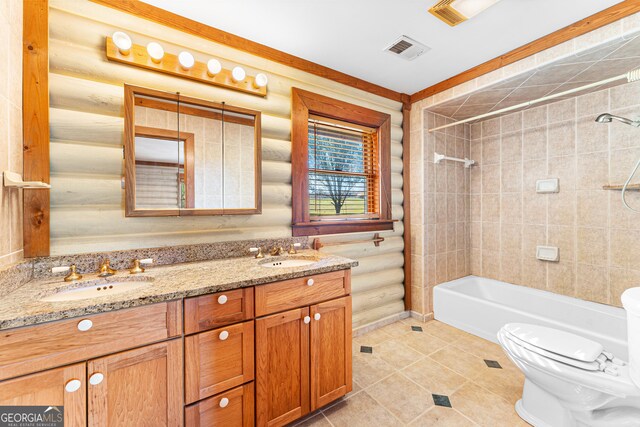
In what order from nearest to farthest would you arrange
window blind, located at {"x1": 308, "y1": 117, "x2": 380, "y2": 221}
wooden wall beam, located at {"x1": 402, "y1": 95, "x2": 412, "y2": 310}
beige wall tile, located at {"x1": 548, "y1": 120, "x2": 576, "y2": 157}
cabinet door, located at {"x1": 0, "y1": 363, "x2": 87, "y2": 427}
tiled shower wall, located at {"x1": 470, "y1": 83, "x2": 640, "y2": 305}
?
1. cabinet door, located at {"x1": 0, "y1": 363, "x2": 87, "y2": 427}
2. tiled shower wall, located at {"x1": 470, "y1": 83, "x2": 640, "y2": 305}
3. window blind, located at {"x1": 308, "y1": 117, "x2": 380, "y2": 221}
4. beige wall tile, located at {"x1": 548, "y1": 120, "x2": 576, "y2": 157}
5. wooden wall beam, located at {"x1": 402, "y1": 95, "x2": 412, "y2": 310}

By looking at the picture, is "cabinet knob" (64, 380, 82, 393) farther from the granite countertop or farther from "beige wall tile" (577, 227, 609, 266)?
"beige wall tile" (577, 227, 609, 266)

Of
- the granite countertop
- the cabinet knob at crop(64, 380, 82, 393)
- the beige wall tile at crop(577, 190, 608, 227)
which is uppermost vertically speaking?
the beige wall tile at crop(577, 190, 608, 227)

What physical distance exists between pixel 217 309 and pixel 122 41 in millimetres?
1647

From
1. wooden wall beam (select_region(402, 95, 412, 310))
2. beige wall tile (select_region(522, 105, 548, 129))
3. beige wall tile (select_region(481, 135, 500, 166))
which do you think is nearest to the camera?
beige wall tile (select_region(522, 105, 548, 129))

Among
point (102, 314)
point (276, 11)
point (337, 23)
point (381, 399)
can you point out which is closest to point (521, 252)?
point (381, 399)

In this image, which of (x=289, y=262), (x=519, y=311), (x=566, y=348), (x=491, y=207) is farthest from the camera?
(x=491, y=207)

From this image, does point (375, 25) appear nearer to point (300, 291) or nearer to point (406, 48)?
point (406, 48)

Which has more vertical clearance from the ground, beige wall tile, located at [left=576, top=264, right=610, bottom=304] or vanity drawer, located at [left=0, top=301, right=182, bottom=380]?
vanity drawer, located at [left=0, top=301, right=182, bottom=380]

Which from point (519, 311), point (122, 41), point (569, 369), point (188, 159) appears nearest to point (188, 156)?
point (188, 159)

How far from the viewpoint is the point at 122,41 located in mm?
1545

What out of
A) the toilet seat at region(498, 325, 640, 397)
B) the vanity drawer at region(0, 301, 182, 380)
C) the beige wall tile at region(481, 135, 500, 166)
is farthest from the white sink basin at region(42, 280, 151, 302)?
the beige wall tile at region(481, 135, 500, 166)

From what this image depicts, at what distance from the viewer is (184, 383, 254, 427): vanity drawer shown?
1.22 m

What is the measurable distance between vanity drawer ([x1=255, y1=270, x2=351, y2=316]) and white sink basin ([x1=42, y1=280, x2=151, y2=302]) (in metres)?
0.58

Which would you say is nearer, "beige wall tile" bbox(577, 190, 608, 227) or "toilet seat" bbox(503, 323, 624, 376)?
"toilet seat" bbox(503, 323, 624, 376)
